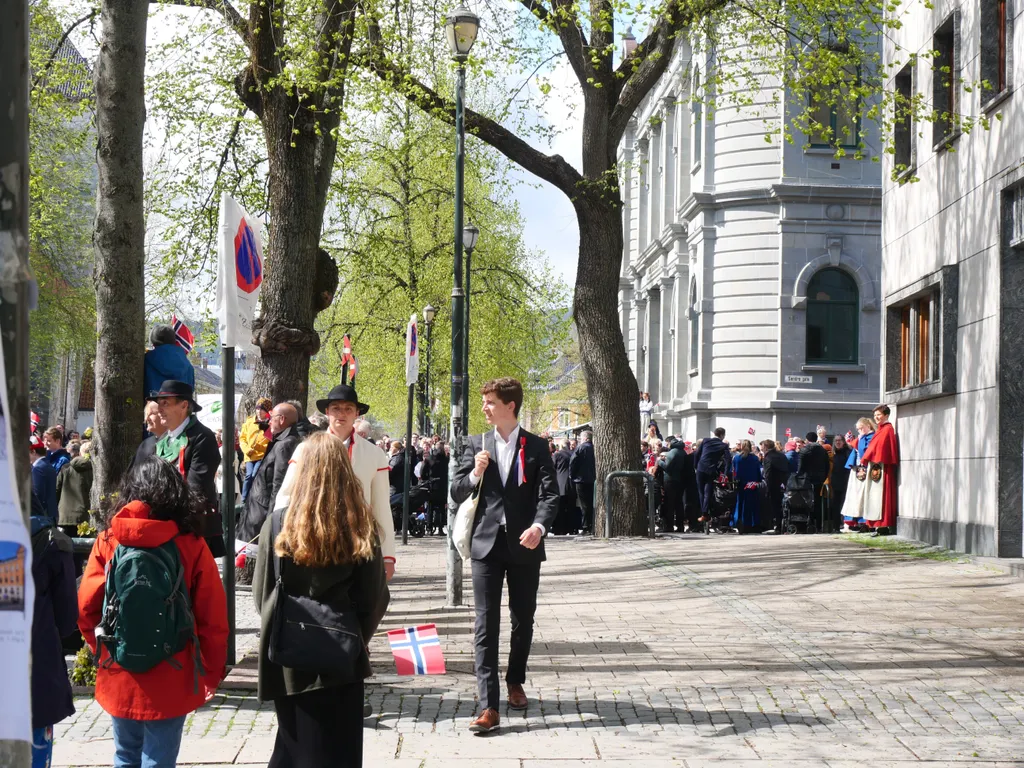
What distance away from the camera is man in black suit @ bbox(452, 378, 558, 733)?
7.80 metres

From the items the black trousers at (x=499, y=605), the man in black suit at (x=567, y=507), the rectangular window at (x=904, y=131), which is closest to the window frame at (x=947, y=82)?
the rectangular window at (x=904, y=131)

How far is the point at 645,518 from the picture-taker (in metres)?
22.2

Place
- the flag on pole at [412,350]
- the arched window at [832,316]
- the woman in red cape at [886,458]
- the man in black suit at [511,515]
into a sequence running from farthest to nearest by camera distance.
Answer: the arched window at [832,316], the woman in red cape at [886,458], the flag on pole at [412,350], the man in black suit at [511,515]

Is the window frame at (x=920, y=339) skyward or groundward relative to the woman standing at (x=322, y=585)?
skyward

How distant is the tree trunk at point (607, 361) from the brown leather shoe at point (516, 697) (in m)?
14.1

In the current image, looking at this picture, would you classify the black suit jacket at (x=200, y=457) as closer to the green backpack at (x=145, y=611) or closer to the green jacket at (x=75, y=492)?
the green backpack at (x=145, y=611)

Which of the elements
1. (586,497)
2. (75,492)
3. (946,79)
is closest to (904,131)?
(946,79)

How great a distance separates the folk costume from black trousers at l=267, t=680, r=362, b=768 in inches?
649

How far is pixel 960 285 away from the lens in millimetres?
17656

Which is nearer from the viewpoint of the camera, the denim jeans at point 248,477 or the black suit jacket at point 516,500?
the black suit jacket at point 516,500

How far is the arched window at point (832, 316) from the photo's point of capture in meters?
38.3

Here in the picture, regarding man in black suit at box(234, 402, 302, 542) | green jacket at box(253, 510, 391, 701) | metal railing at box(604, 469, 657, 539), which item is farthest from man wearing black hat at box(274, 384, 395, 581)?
metal railing at box(604, 469, 657, 539)

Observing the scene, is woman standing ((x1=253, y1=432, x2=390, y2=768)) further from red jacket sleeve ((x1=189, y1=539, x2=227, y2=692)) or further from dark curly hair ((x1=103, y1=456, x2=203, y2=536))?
dark curly hair ((x1=103, y1=456, x2=203, y2=536))

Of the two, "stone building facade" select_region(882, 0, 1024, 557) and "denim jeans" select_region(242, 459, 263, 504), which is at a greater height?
"stone building facade" select_region(882, 0, 1024, 557)
